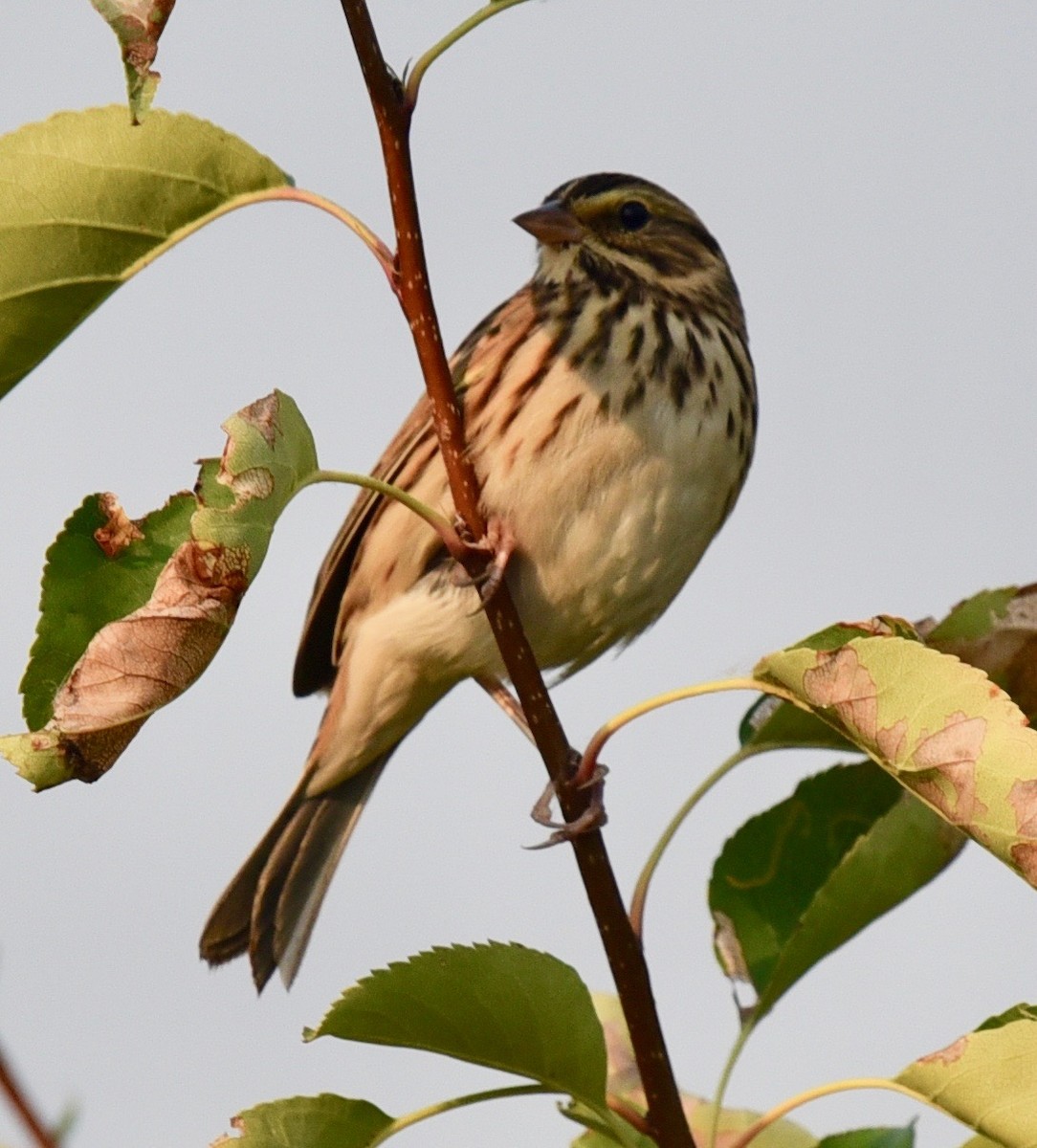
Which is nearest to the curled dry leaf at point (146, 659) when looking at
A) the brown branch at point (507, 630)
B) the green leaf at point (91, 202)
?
the brown branch at point (507, 630)

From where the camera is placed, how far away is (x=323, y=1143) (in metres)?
2.77

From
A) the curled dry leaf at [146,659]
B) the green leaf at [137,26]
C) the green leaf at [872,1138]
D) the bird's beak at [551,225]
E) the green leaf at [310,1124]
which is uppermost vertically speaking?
the bird's beak at [551,225]

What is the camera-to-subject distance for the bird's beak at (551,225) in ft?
15.5

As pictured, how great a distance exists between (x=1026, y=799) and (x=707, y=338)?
2.74 meters

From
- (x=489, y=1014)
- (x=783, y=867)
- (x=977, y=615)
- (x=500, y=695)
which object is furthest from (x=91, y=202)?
(x=500, y=695)

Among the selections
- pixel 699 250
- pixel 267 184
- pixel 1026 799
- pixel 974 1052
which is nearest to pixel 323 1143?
pixel 974 1052

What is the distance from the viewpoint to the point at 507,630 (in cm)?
280

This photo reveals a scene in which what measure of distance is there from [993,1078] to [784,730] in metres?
0.86

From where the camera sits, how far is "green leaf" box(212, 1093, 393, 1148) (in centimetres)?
266

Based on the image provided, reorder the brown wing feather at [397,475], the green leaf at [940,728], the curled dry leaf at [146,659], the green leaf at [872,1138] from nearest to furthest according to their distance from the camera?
the curled dry leaf at [146,659], the green leaf at [940,728], the green leaf at [872,1138], the brown wing feather at [397,475]

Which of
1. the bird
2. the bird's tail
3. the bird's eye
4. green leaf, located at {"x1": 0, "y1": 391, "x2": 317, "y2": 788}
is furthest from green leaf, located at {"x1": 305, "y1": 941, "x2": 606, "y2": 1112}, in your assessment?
the bird's eye

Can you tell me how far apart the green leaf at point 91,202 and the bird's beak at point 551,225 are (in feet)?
6.88

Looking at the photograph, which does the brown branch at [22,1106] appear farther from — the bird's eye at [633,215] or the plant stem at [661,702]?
the bird's eye at [633,215]

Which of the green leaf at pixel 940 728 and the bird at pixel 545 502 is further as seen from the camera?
A: the bird at pixel 545 502
